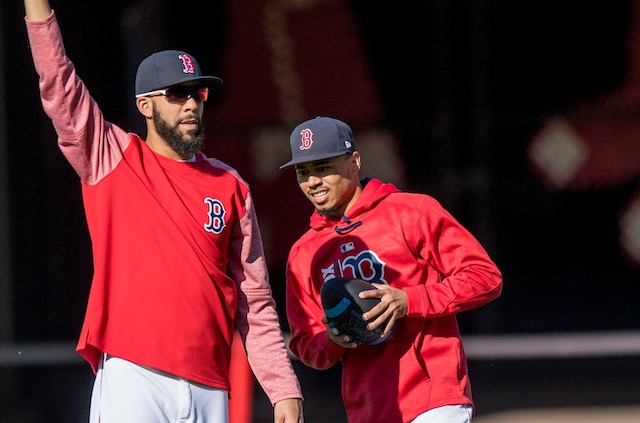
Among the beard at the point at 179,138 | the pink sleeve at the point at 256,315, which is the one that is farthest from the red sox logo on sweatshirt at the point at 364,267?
the beard at the point at 179,138

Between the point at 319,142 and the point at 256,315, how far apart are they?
2.50ft

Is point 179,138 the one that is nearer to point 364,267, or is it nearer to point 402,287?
point 364,267

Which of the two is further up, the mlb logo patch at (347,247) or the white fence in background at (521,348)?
the mlb logo patch at (347,247)

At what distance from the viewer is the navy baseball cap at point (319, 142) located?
3.99m

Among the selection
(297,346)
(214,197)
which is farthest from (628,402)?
(214,197)

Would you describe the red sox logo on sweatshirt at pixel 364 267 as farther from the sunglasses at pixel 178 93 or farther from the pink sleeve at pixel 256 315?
the sunglasses at pixel 178 93

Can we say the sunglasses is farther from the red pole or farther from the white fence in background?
the white fence in background

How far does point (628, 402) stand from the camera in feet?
24.5

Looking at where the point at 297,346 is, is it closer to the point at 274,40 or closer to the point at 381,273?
the point at 381,273

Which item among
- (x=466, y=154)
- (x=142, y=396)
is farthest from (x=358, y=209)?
(x=466, y=154)

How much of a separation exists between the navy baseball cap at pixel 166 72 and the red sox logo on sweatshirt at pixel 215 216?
46cm

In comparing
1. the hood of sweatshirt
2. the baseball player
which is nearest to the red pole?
the baseball player

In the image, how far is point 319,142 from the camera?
4.01m

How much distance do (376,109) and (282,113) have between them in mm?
763
